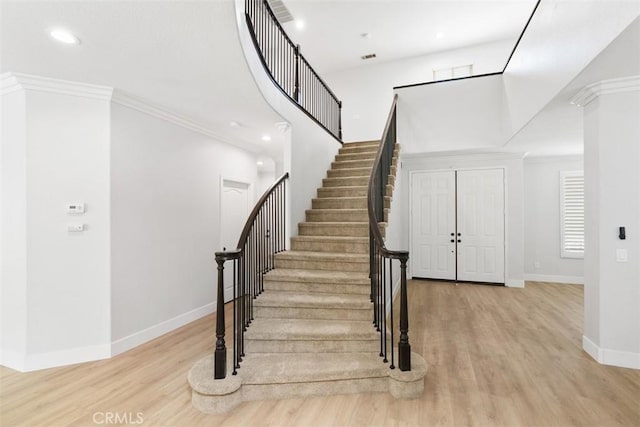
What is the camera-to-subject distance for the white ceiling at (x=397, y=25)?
17.5ft

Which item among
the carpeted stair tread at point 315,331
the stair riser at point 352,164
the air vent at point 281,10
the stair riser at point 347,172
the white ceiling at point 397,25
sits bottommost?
the carpeted stair tread at point 315,331

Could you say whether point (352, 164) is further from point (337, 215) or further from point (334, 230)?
point (334, 230)

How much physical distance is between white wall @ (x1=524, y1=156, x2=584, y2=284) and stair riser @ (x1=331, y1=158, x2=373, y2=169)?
11.8 ft

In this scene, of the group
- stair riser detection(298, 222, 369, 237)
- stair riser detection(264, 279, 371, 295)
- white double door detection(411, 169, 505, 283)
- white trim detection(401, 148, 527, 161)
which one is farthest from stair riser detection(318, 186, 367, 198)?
white double door detection(411, 169, 505, 283)

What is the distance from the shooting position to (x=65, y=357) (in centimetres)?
288

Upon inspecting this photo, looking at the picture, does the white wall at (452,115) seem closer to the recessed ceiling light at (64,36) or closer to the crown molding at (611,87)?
the crown molding at (611,87)

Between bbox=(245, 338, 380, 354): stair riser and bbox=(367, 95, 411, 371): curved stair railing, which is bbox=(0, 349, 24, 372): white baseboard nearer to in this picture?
bbox=(245, 338, 380, 354): stair riser

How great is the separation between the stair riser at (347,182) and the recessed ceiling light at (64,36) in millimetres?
3608

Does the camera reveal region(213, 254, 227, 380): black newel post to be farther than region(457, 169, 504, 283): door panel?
No

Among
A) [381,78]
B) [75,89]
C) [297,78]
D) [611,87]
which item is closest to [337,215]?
[297,78]

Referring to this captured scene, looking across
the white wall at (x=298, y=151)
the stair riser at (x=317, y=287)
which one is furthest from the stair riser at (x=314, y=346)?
the white wall at (x=298, y=151)

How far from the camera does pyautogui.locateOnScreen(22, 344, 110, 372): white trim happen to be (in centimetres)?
276

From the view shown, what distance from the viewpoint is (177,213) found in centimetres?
391

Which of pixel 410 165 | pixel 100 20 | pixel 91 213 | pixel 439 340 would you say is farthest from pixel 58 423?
pixel 410 165
